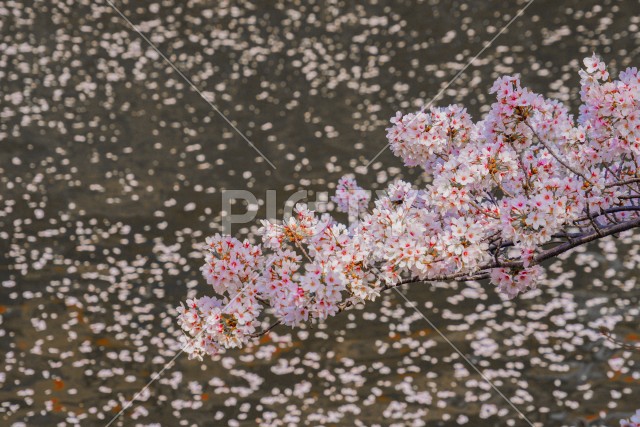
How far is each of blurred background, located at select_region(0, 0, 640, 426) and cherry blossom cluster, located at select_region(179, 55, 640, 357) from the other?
12.6 ft

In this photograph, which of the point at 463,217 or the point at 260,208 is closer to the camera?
the point at 463,217

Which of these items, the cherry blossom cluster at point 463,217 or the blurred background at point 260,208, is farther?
the blurred background at point 260,208

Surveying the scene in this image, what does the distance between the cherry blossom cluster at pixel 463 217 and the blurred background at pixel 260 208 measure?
12.6ft

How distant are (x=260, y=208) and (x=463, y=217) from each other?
26.6 feet

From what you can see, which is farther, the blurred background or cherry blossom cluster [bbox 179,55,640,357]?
the blurred background

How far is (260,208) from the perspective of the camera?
12.1 meters

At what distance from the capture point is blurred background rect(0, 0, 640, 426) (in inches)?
328

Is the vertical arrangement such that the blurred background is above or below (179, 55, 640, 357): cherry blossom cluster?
below

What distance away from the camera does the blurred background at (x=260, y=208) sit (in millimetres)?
8320

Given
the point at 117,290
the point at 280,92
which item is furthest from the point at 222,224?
the point at 280,92

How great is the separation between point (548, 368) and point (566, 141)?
4.55 m

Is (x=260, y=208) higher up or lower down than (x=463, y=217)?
lower down

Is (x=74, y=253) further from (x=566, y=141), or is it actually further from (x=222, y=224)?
(x=566, y=141)

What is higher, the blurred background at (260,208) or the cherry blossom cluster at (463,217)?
the cherry blossom cluster at (463,217)
